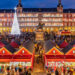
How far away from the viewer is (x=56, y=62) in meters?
25.0

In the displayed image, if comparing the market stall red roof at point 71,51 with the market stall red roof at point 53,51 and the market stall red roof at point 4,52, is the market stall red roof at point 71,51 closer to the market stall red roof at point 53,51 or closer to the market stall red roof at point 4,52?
the market stall red roof at point 53,51

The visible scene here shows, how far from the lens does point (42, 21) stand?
12150 centimetres

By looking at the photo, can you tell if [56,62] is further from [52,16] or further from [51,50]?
[52,16]

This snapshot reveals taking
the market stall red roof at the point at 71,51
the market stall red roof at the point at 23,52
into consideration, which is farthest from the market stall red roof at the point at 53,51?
the market stall red roof at the point at 23,52

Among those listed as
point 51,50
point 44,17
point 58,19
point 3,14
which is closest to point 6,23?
point 3,14

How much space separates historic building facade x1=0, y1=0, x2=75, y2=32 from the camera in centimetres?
12056

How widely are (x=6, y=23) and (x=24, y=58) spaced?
3890 inches

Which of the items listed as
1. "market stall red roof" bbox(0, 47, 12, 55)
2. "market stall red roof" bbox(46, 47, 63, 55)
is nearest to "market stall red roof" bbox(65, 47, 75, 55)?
"market stall red roof" bbox(46, 47, 63, 55)

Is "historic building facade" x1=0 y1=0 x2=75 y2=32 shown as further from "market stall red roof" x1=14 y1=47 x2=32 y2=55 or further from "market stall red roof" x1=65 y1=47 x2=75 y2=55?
"market stall red roof" x1=65 y1=47 x2=75 y2=55

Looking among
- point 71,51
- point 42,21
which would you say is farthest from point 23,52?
point 42,21

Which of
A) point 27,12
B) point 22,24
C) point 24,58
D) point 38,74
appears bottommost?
point 38,74

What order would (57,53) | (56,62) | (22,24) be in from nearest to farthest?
1. (56,62)
2. (57,53)
3. (22,24)

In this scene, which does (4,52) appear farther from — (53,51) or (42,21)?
(42,21)

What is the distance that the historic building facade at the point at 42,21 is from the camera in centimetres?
12056
